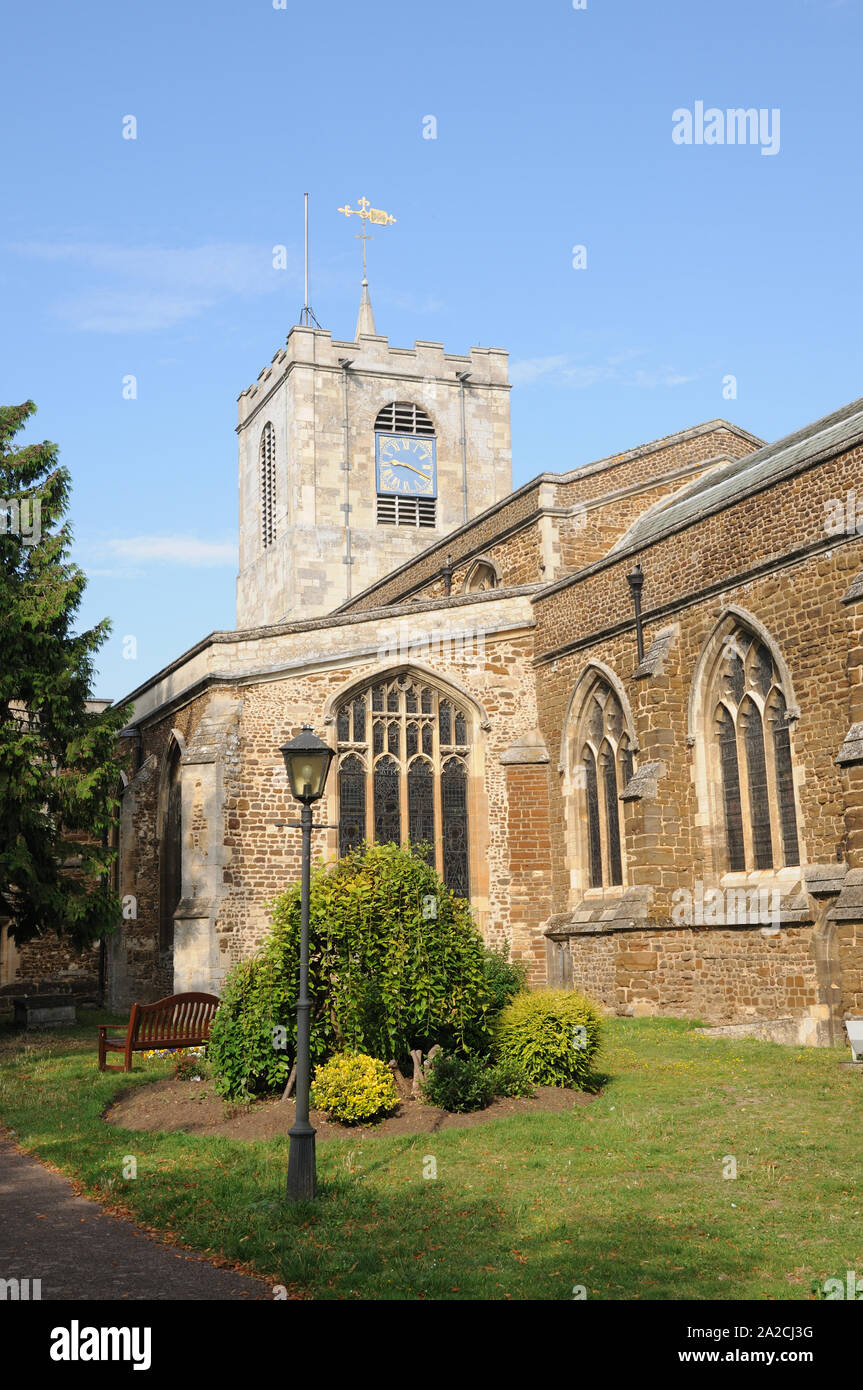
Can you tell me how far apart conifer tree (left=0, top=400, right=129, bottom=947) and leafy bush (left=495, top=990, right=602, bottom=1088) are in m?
9.30

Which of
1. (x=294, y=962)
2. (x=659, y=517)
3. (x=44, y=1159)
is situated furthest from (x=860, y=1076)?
(x=659, y=517)

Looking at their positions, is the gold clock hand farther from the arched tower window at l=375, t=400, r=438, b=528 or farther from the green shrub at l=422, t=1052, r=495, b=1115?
the green shrub at l=422, t=1052, r=495, b=1115

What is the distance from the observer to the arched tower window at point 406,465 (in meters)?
43.3

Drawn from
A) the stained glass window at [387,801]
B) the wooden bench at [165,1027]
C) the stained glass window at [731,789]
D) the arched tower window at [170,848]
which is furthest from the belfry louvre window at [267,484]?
the wooden bench at [165,1027]

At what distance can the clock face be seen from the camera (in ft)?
142

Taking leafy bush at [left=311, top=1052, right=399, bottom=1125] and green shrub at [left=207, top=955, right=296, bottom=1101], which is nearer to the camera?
leafy bush at [left=311, top=1052, right=399, bottom=1125]

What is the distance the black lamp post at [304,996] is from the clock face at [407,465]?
110ft

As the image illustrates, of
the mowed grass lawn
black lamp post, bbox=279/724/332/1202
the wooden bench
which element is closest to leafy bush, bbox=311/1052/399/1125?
the mowed grass lawn

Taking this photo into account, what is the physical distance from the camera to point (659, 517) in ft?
80.9

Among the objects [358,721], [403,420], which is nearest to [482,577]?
[358,721]

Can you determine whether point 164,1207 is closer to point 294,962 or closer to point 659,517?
point 294,962
